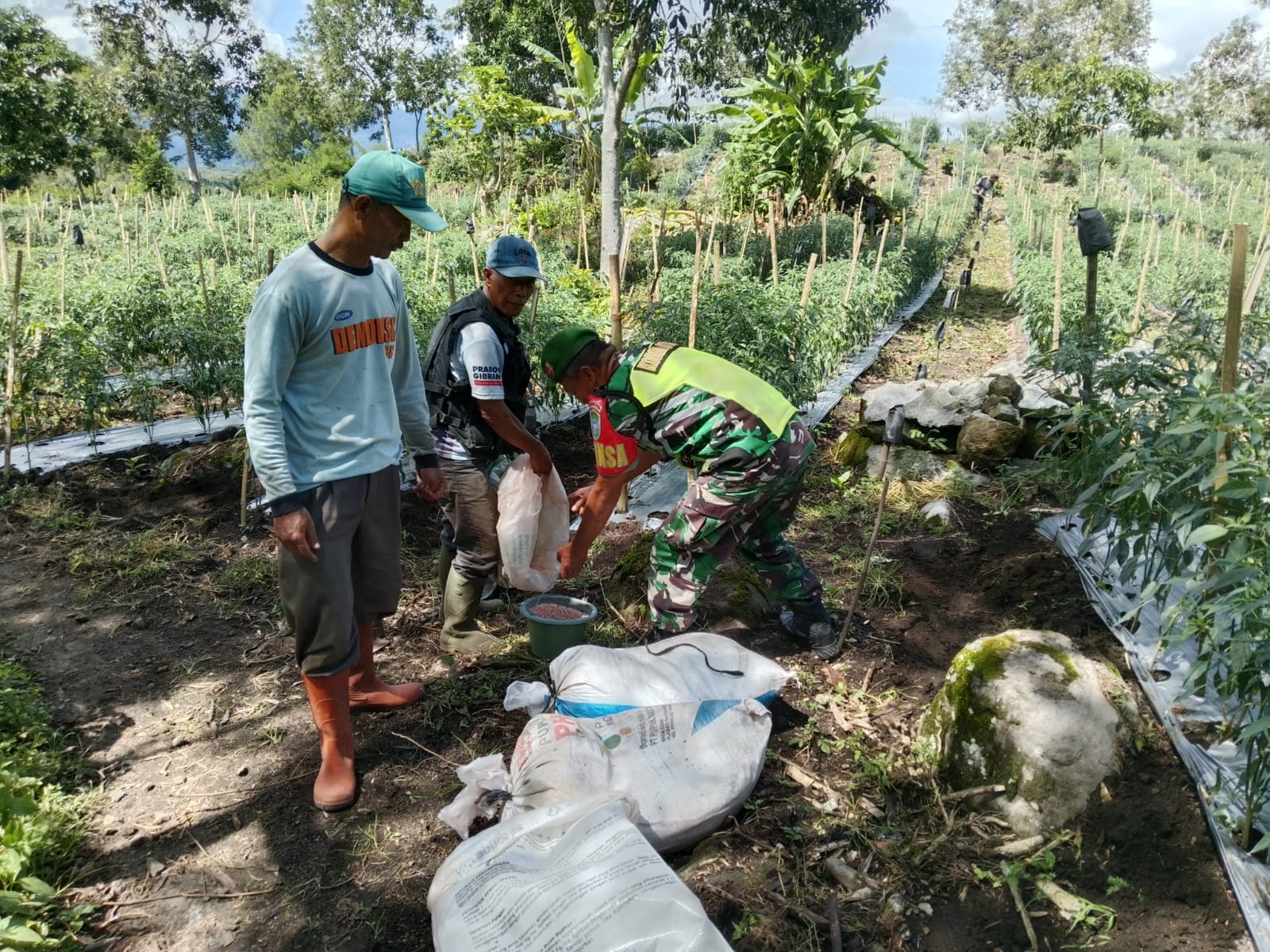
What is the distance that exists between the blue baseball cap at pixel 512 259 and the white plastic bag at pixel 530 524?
0.68 m

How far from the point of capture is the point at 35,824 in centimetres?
216

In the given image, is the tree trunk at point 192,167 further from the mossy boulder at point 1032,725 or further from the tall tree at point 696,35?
the mossy boulder at point 1032,725

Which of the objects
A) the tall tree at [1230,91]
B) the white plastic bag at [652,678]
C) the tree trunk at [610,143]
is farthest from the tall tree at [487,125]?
the tall tree at [1230,91]

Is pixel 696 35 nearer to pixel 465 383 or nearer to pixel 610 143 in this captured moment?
pixel 610 143

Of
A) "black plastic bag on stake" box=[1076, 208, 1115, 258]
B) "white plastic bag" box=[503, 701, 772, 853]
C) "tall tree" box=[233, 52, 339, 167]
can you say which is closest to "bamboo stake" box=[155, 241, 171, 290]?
"white plastic bag" box=[503, 701, 772, 853]

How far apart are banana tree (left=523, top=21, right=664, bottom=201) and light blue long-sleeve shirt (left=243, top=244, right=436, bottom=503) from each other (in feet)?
29.8

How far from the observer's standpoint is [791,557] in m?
3.12

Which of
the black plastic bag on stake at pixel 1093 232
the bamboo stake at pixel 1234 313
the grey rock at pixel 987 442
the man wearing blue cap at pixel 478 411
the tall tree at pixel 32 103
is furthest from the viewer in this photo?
the tall tree at pixel 32 103

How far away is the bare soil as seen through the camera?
2.04m

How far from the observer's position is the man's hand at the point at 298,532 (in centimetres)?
214

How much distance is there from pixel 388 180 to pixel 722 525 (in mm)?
1526

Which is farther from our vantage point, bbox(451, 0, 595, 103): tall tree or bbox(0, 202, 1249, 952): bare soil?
bbox(451, 0, 595, 103): tall tree

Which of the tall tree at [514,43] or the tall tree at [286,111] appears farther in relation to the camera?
the tall tree at [286,111]

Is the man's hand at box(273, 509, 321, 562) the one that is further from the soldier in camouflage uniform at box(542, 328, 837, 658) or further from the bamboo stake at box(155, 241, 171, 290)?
the bamboo stake at box(155, 241, 171, 290)
